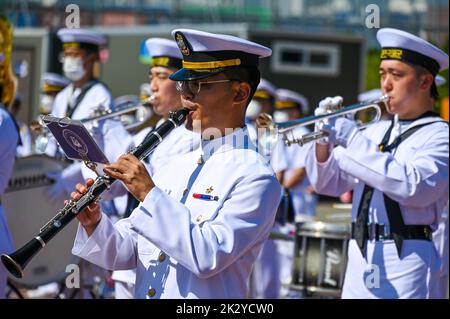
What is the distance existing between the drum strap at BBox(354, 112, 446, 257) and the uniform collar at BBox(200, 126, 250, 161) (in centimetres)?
187

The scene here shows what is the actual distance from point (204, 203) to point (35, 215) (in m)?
4.10

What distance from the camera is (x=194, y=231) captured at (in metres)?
3.92

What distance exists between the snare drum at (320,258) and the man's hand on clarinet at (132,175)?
13.5 ft

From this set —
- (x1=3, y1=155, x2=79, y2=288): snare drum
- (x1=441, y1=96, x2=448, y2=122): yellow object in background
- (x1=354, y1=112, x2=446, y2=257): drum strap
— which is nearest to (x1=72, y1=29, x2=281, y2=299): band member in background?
(x1=354, y1=112, x2=446, y2=257): drum strap

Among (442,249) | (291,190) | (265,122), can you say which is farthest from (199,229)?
(291,190)

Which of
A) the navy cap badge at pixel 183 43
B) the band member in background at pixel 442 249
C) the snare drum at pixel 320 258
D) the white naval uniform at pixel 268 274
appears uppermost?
the navy cap badge at pixel 183 43

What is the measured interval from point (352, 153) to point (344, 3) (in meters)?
18.7

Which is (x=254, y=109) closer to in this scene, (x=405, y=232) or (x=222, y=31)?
(x=222, y=31)

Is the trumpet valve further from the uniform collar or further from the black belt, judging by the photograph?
the uniform collar

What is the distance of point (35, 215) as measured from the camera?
7.99 m

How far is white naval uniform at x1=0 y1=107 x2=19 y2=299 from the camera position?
5.51 metres

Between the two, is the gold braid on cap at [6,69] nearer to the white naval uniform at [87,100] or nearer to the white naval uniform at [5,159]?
the white naval uniform at [5,159]

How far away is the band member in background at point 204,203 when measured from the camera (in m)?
3.91

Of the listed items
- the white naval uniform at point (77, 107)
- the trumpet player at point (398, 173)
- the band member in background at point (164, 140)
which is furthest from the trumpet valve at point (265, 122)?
the white naval uniform at point (77, 107)
